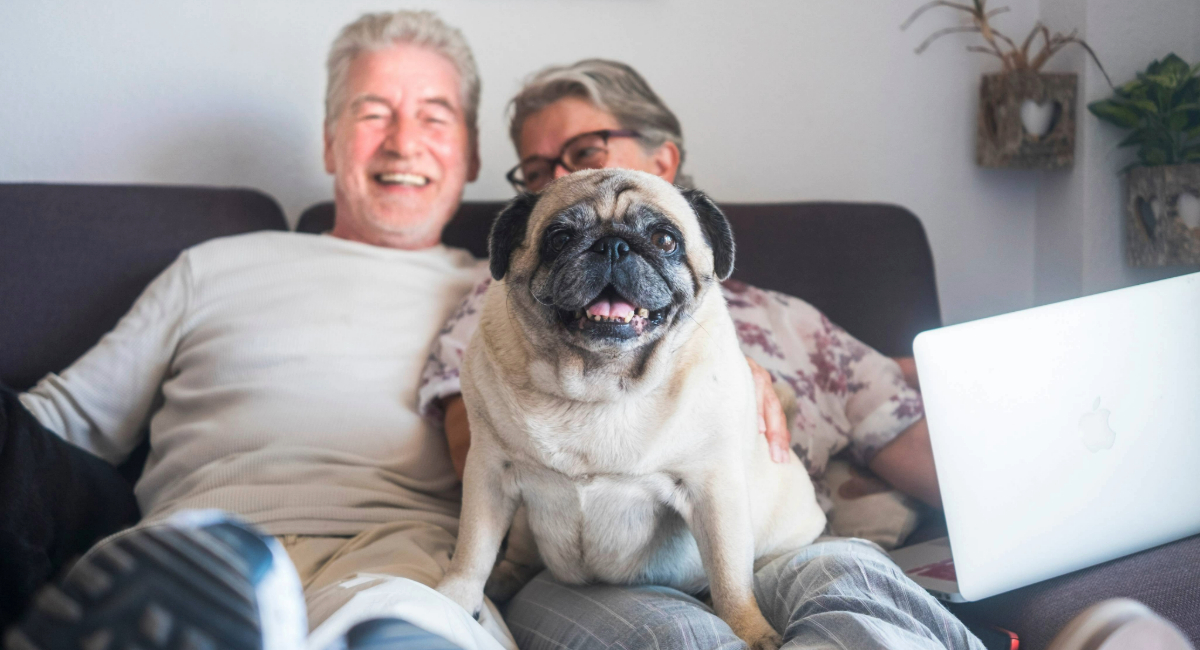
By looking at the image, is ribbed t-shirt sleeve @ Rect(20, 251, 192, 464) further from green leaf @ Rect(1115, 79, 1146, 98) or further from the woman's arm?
green leaf @ Rect(1115, 79, 1146, 98)

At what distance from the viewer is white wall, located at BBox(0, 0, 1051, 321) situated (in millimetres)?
1967

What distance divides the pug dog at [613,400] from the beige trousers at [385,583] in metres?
0.10

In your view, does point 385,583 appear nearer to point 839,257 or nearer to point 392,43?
point 392,43

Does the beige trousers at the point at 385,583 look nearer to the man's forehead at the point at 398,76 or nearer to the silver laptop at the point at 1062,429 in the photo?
the silver laptop at the point at 1062,429

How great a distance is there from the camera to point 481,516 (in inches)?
41.4

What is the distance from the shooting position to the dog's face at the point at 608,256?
3.10 feet

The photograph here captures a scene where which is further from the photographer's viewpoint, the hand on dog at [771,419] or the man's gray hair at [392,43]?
the man's gray hair at [392,43]

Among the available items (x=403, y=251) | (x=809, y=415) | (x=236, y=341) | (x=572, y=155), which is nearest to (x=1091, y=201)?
(x=809, y=415)

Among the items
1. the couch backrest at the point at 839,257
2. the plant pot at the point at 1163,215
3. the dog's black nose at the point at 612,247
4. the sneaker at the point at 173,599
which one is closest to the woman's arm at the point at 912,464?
the couch backrest at the point at 839,257

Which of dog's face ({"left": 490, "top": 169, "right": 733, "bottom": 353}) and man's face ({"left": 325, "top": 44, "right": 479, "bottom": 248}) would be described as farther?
man's face ({"left": 325, "top": 44, "right": 479, "bottom": 248})

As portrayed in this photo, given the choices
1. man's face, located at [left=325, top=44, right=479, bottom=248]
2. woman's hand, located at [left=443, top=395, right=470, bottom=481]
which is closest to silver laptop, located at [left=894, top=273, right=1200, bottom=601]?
woman's hand, located at [left=443, top=395, right=470, bottom=481]

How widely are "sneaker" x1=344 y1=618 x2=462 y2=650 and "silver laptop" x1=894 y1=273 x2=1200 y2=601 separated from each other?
2.04ft

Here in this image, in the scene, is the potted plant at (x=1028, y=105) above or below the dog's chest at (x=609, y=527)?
above

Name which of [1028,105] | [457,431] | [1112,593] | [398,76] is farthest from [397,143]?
[1028,105]
